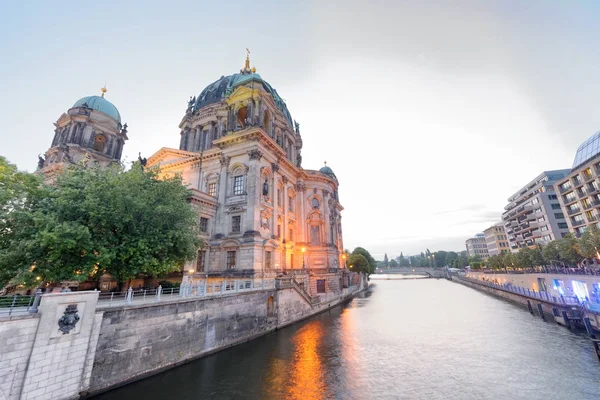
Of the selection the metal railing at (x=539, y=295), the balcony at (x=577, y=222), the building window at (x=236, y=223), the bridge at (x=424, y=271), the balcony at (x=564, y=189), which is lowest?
the metal railing at (x=539, y=295)

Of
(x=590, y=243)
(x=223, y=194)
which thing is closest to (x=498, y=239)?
(x=590, y=243)

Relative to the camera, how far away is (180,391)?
11969mm

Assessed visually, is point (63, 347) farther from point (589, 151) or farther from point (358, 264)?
point (589, 151)

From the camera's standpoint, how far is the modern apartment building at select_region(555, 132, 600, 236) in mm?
47344

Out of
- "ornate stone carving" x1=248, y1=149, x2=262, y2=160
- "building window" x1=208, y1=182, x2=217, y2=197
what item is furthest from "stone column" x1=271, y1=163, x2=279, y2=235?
"building window" x1=208, y1=182, x2=217, y2=197

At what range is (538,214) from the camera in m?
69.4

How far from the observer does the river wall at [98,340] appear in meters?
9.35

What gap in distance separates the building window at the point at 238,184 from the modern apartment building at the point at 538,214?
7128cm

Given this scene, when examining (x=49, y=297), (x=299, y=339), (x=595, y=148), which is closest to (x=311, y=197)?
(x=299, y=339)

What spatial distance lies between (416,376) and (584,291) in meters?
29.2

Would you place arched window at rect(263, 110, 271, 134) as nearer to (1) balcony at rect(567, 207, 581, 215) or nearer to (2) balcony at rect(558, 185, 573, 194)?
(2) balcony at rect(558, 185, 573, 194)

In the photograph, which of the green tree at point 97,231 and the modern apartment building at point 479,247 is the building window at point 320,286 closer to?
the green tree at point 97,231

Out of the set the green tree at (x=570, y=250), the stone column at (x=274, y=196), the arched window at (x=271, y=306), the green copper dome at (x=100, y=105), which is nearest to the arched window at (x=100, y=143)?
the green copper dome at (x=100, y=105)

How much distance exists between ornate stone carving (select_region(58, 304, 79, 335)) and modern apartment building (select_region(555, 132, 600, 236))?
226 ft
